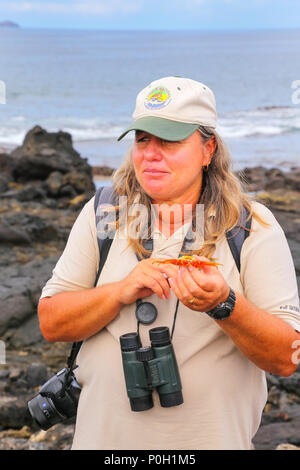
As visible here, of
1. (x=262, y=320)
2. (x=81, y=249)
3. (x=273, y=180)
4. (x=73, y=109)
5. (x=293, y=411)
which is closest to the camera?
(x=262, y=320)

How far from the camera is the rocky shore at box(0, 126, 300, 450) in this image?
505cm

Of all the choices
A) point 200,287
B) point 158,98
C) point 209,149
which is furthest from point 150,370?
point 158,98

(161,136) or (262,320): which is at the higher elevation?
(161,136)

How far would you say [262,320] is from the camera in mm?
2299

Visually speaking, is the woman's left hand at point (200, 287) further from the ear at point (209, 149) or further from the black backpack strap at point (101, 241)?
the ear at point (209, 149)

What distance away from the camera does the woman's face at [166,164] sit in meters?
→ 2.49

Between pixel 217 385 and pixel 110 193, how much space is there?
0.89m

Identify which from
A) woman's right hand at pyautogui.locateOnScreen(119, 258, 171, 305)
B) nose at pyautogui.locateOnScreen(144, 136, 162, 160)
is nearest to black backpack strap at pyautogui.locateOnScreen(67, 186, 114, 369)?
woman's right hand at pyautogui.locateOnScreen(119, 258, 171, 305)

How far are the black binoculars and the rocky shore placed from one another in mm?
852

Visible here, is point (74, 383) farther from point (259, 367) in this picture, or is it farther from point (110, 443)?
point (259, 367)

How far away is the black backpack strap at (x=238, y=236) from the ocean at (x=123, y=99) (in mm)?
385

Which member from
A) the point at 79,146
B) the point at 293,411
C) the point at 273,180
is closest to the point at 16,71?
the point at 79,146

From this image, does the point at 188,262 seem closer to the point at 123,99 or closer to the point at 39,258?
the point at 39,258

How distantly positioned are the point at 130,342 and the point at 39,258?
7976 mm
